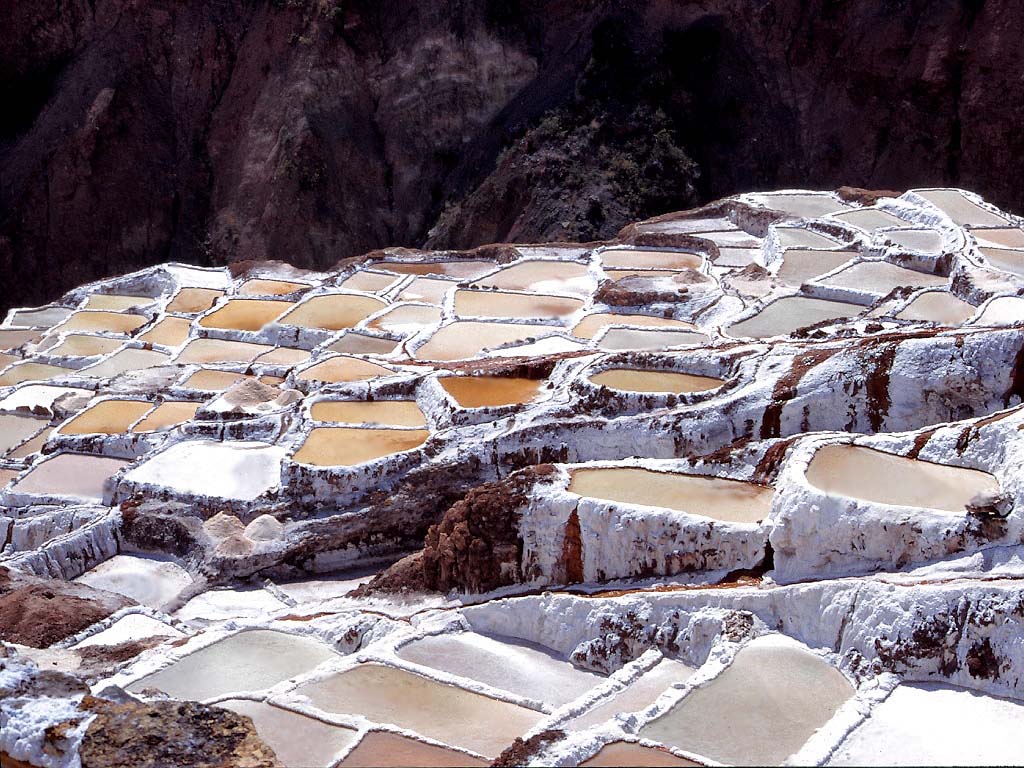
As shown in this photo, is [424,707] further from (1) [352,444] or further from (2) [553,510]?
(1) [352,444]

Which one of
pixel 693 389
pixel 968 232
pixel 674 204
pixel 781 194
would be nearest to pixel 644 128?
pixel 674 204

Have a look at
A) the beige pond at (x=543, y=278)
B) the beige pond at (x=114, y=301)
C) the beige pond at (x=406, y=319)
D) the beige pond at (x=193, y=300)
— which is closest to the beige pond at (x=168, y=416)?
the beige pond at (x=406, y=319)

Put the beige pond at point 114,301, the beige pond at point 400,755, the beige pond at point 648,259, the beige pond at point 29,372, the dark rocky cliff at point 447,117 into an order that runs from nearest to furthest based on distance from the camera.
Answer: the beige pond at point 400,755 < the beige pond at point 29,372 < the beige pond at point 648,259 < the beige pond at point 114,301 < the dark rocky cliff at point 447,117

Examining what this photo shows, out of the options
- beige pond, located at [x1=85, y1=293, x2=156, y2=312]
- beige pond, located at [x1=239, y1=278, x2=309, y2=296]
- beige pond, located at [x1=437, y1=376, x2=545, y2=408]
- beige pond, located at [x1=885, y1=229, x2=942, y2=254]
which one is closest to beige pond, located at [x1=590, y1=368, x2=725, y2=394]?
beige pond, located at [x1=437, y1=376, x2=545, y2=408]

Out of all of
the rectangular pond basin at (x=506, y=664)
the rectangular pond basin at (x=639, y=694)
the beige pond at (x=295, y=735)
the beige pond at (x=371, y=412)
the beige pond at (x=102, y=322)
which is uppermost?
the beige pond at (x=102, y=322)

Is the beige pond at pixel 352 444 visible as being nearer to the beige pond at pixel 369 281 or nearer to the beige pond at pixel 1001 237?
the beige pond at pixel 369 281

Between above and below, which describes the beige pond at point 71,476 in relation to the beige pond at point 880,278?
below

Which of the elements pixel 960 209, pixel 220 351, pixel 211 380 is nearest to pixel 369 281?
pixel 220 351

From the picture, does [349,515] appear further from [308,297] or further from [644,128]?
[644,128]
